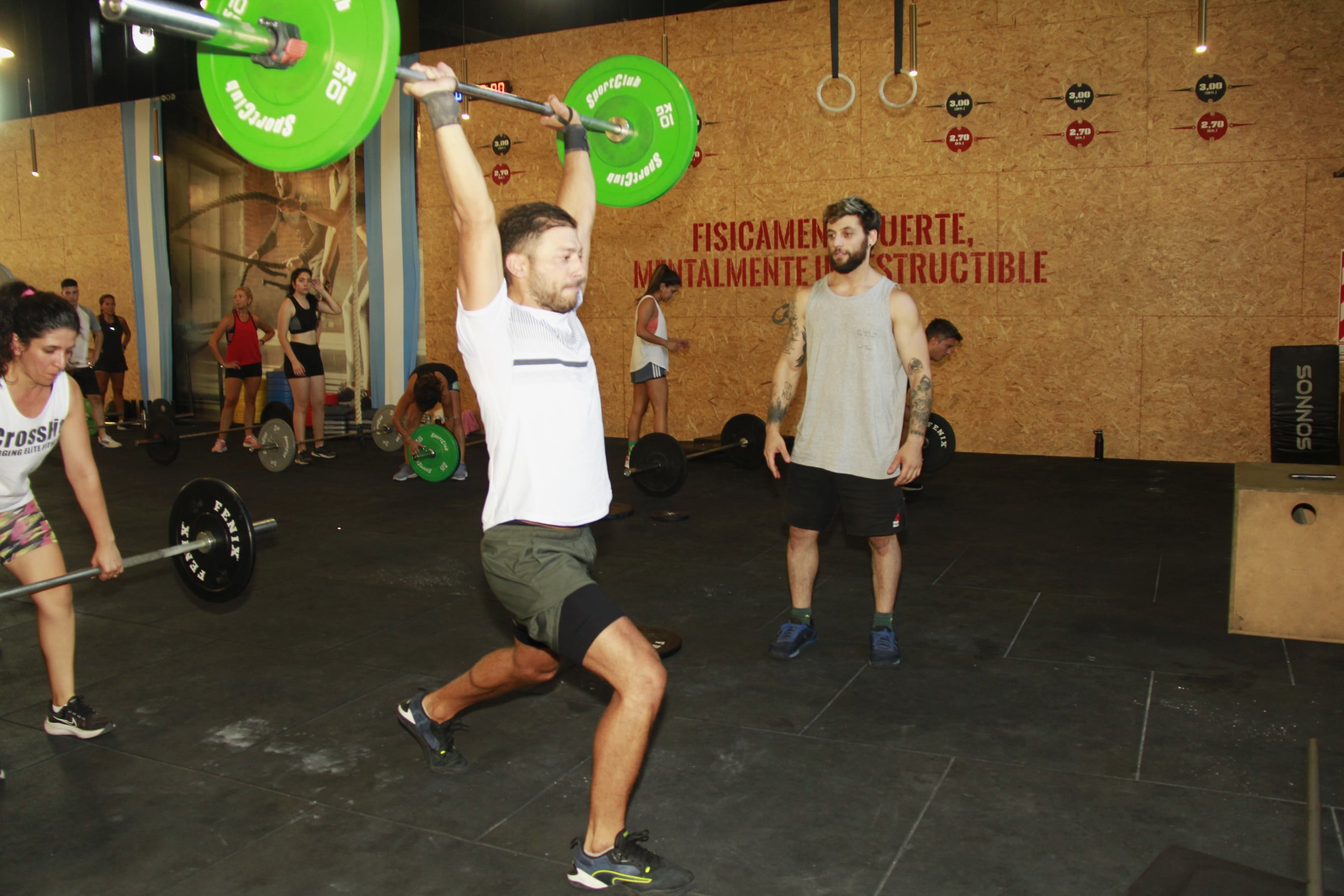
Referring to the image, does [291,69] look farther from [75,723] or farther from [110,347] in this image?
[110,347]

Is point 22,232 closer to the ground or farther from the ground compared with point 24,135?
closer to the ground

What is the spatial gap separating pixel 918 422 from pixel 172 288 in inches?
356

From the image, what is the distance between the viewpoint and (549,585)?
178 centimetres

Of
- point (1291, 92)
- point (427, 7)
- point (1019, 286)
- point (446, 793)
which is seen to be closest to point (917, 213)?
point (1019, 286)

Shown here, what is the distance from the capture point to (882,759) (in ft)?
7.47

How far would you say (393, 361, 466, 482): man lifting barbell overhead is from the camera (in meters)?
5.74

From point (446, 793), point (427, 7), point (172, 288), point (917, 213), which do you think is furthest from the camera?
point (172, 288)

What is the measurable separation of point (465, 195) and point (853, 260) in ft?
4.57

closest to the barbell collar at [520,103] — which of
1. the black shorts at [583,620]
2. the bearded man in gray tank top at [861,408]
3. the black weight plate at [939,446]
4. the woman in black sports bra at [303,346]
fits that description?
the bearded man in gray tank top at [861,408]

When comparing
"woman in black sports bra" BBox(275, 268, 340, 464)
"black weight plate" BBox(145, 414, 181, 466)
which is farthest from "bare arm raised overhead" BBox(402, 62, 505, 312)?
"black weight plate" BBox(145, 414, 181, 466)

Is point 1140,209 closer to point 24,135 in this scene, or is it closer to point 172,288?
point 172,288

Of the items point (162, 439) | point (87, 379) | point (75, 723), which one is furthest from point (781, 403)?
point (87, 379)

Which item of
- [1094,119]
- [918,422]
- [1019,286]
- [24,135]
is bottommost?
[918,422]

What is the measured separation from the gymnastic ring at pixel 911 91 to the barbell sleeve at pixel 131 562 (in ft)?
17.6
